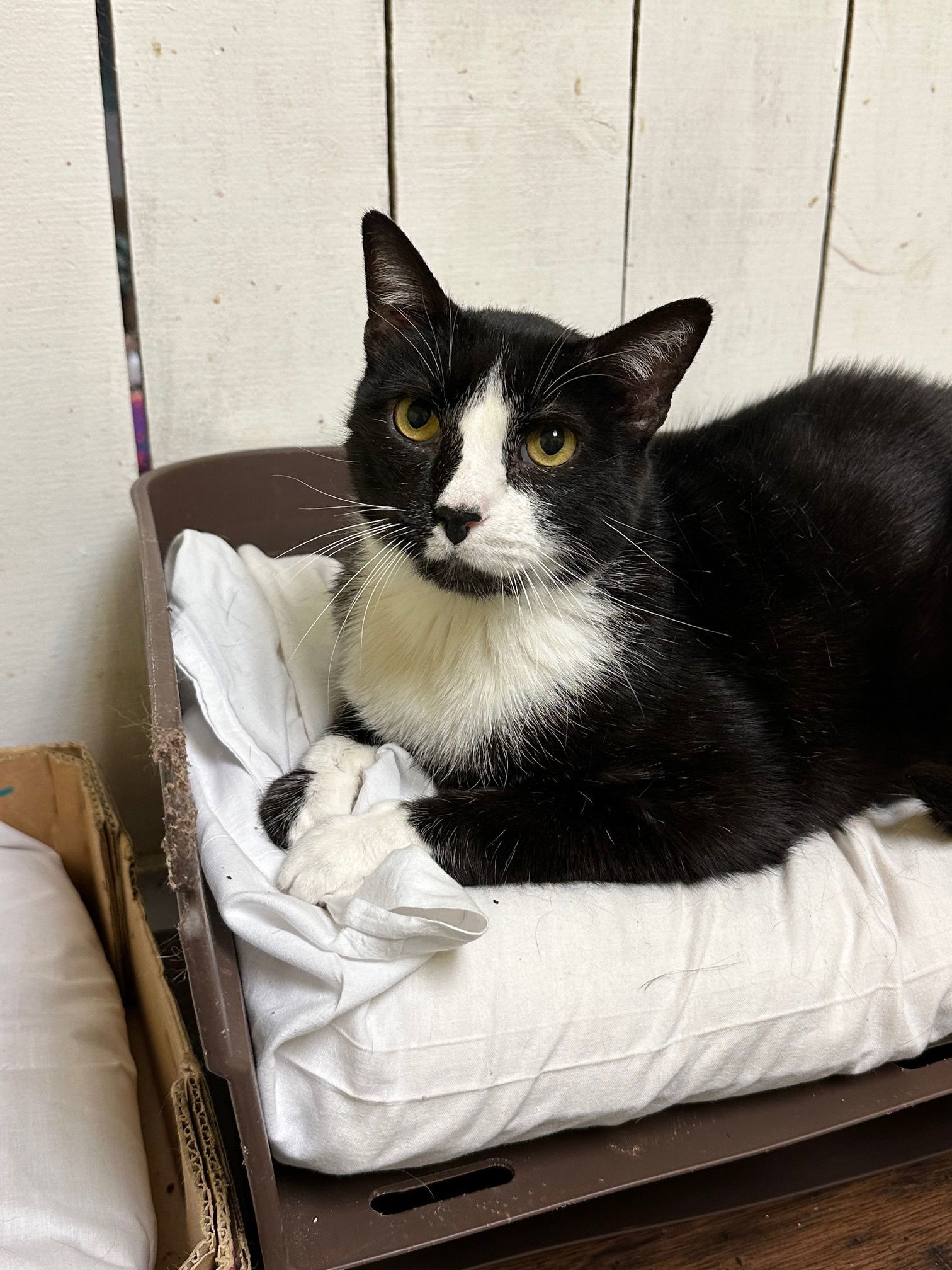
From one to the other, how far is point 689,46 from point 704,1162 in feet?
4.73

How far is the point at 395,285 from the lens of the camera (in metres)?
0.97

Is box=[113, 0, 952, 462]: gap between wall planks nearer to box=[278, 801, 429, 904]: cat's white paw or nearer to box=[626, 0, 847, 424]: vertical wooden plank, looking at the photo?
box=[626, 0, 847, 424]: vertical wooden plank

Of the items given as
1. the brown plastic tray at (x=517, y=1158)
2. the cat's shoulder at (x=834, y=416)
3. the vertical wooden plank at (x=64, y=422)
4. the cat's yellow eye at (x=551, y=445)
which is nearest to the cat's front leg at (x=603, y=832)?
the brown plastic tray at (x=517, y=1158)

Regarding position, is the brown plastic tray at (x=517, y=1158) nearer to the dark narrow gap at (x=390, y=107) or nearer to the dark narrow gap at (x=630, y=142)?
the dark narrow gap at (x=390, y=107)

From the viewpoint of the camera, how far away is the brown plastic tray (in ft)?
2.27

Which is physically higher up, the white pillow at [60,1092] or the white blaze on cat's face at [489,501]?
the white blaze on cat's face at [489,501]

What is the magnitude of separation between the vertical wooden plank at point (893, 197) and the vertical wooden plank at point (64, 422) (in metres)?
1.14

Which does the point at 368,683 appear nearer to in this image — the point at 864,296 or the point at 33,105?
the point at 33,105

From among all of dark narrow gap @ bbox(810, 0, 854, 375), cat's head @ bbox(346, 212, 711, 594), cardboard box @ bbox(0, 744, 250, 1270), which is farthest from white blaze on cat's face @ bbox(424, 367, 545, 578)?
dark narrow gap @ bbox(810, 0, 854, 375)

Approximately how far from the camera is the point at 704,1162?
88 cm

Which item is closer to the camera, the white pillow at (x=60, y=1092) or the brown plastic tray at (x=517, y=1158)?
the brown plastic tray at (x=517, y=1158)

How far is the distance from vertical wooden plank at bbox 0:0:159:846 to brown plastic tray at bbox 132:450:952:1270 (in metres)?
0.22

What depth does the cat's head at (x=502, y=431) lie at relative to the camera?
858 millimetres

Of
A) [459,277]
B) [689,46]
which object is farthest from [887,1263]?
[689,46]
